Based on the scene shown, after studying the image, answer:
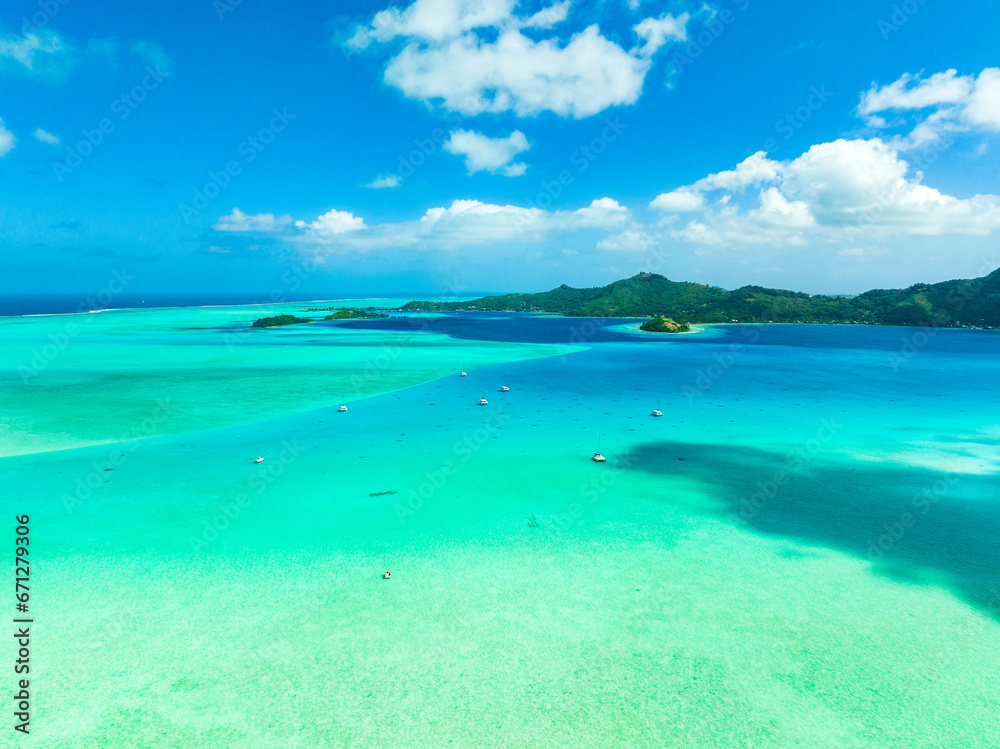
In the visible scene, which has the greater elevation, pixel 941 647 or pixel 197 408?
pixel 197 408

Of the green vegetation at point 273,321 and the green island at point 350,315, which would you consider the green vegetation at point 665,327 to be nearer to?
the green vegetation at point 273,321

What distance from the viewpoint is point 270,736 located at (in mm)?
9016

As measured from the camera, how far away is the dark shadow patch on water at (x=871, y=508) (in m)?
14.3

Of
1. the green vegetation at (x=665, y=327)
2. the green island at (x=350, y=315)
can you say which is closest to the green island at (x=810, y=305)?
the green vegetation at (x=665, y=327)

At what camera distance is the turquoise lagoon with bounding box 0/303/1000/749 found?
9.44 meters

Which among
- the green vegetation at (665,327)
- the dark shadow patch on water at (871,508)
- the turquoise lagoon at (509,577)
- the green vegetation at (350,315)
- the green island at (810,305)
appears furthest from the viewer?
the green vegetation at (350,315)

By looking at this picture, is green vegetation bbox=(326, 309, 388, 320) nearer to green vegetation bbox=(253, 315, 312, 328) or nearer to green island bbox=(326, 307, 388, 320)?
green island bbox=(326, 307, 388, 320)

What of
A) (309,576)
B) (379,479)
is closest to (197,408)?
(379,479)

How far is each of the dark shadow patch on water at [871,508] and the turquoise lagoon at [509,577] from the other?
0.13m

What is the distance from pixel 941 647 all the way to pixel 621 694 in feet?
26.0

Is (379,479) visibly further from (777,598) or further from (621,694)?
(777,598)

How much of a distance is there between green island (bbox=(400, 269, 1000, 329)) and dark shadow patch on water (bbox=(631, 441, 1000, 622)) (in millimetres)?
105004

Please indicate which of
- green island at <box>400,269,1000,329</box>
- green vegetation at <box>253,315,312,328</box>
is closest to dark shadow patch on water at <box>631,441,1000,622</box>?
green island at <box>400,269,1000,329</box>

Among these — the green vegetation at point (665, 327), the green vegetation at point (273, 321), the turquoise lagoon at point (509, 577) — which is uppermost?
the green vegetation at point (273, 321)
